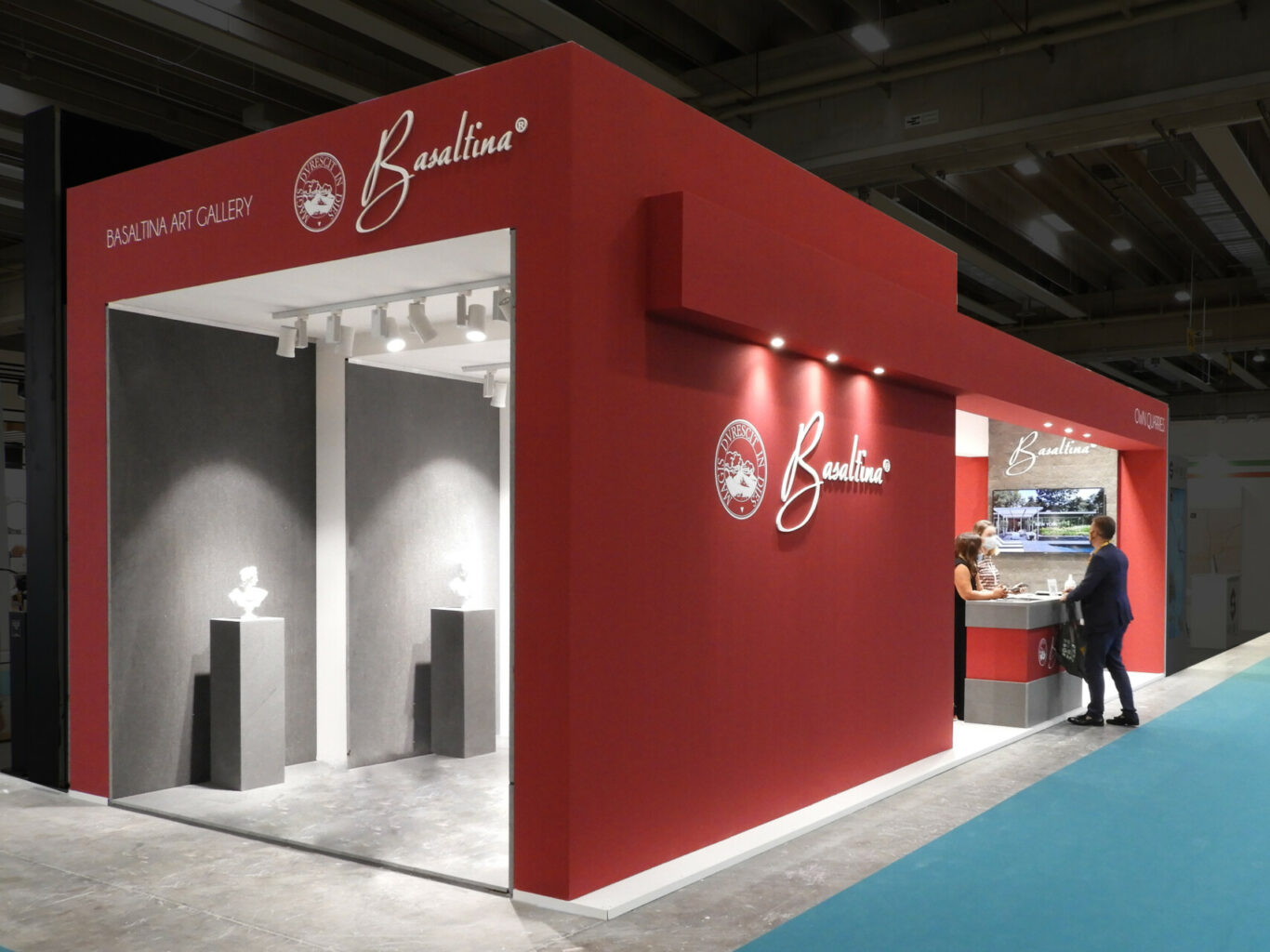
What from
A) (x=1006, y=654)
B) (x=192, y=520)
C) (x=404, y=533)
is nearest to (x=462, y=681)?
(x=404, y=533)

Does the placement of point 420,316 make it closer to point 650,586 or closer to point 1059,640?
point 650,586

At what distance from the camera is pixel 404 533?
6.75m

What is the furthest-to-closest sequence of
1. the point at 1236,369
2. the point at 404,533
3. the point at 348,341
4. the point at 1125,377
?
the point at 1125,377, the point at 1236,369, the point at 404,533, the point at 348,341

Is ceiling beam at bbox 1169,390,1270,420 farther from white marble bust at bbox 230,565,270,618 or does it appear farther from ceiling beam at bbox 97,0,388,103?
white marble bust at bbox 230,565,270,618

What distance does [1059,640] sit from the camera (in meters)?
8.34

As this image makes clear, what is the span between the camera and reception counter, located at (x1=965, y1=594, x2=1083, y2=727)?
25.8ft

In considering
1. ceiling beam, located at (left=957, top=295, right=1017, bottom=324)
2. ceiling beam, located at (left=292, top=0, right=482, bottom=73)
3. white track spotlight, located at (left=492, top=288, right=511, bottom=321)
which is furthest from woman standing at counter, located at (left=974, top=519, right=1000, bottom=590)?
ceiling beam, located at (left=957, top=295, right=1017, bottom=324)

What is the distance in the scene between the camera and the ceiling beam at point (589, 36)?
6344 mm

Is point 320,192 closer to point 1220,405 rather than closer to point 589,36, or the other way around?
point 589,36

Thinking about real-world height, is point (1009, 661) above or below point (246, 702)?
below

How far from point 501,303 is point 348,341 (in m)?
1.48

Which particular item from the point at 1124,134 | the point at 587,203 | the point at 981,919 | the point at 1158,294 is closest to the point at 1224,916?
the point at 981,919

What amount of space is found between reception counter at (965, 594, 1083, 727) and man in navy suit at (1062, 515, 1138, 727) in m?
0.27

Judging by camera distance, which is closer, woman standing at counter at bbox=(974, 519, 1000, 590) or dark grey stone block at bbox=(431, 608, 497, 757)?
dark grey stone block at bbox=(431, 608, 497, 757)
